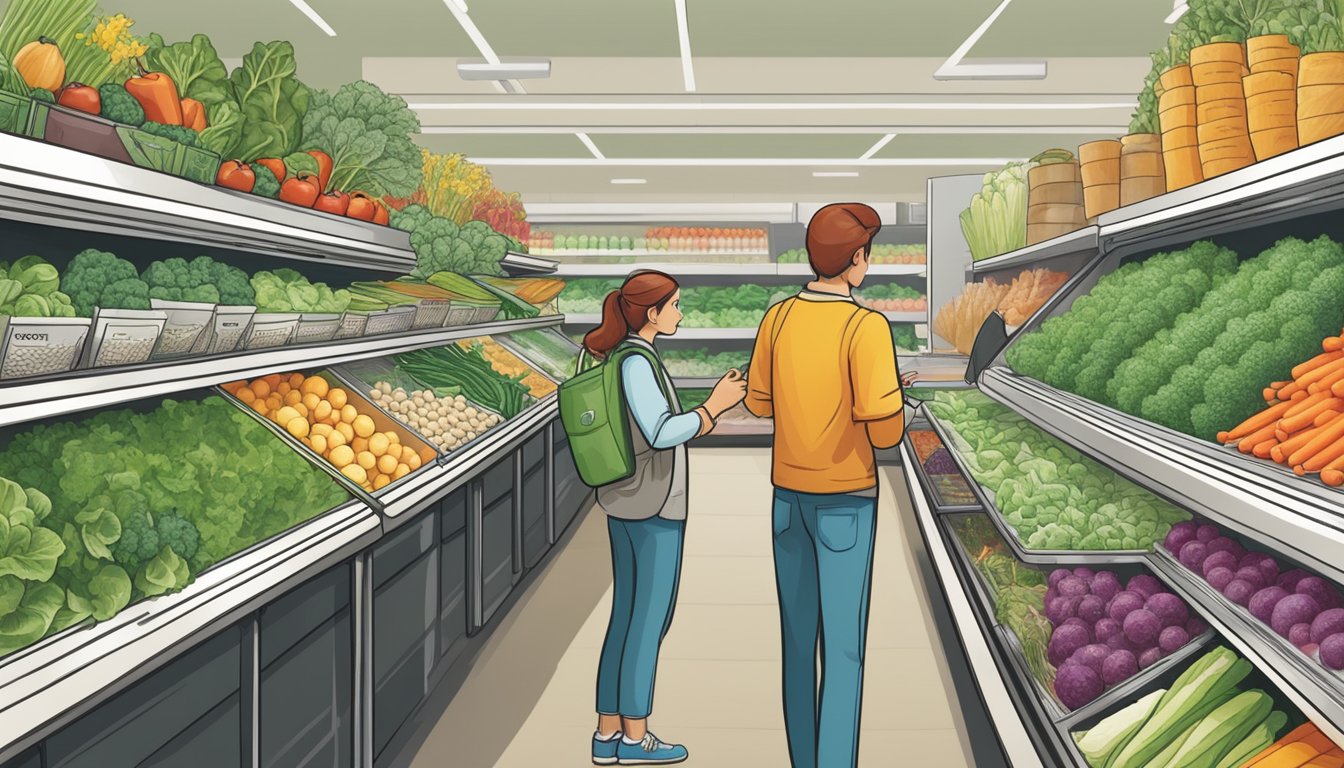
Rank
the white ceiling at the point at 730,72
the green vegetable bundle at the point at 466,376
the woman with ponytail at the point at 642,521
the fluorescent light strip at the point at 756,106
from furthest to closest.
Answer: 1. the fluorescent light strip at the point at 756,106
2. the white ceiling at the point at 730,72
3. the green vegetable bundle at the point at 466,376
4. the woman with ponytail at the point at 642,521

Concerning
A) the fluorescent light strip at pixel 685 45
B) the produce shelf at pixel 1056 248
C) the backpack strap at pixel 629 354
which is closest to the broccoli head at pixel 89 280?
the backpack strap at pixel 629 354

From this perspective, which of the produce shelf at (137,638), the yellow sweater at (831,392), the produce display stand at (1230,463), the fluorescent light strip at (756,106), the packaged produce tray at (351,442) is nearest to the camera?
the produce shelf at (137,638)

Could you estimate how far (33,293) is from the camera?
2.06 metres

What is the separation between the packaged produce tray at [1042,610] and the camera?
7.73 ft

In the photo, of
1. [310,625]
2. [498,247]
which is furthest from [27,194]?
[498,247]

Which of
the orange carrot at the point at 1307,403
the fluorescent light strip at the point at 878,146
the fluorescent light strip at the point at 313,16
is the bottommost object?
the orange carrot at the point at 1307,403

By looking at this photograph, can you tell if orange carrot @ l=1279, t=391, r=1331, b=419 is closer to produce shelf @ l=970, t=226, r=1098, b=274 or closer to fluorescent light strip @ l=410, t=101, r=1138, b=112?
produce shelf @ l=970, t=226, r=1098, b=274

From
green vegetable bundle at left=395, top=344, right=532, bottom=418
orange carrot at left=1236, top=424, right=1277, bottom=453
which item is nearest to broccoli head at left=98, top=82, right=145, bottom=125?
green vegetable bundle at left=395, top=344, right=532, bottom=418

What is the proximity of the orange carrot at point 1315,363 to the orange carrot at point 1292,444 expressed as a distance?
222mm

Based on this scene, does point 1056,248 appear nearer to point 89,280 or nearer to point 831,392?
point 831,392

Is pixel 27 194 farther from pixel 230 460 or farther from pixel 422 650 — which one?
pixel 422 650

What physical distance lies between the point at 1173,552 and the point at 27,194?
2.96 metres

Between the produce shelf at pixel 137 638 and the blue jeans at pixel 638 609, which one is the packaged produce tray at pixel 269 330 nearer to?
the produce shelf at pixel 137 638

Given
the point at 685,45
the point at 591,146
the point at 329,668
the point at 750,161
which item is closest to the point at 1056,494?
the point at 329,668
